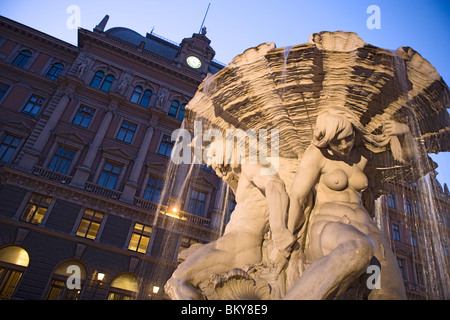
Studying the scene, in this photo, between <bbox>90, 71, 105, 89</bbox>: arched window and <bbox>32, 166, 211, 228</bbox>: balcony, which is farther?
<bbox>90, 71, 105, 89</bbox>: arched window

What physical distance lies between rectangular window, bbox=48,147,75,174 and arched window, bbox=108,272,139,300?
26.0ft

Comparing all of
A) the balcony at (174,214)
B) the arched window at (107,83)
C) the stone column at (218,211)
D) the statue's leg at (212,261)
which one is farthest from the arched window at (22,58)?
the statue's leg at (212,261)

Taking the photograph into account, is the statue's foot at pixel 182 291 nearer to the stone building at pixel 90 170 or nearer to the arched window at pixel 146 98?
the stone building at pixel 90 170

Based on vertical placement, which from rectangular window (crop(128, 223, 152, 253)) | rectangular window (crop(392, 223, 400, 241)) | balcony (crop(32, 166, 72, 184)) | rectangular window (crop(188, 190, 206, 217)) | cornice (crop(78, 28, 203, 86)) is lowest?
rectangular window (crop(128, 223, 152, 253))

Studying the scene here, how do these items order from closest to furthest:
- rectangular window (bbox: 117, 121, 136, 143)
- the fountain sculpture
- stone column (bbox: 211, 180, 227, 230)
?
the fountain sculpture, stone column (bbox: 211, 180, 227, 230), rectangular window (bbox: 117, 121, 136, 143)

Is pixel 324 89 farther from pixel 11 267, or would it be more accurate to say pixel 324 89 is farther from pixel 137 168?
pixel 137 168

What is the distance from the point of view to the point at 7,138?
19.0m

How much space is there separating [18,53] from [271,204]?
27.0 meters

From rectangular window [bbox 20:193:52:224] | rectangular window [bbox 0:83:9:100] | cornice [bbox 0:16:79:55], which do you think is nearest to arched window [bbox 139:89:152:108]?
cornice [bbox 0:16:79:55]

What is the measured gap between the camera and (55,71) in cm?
2267

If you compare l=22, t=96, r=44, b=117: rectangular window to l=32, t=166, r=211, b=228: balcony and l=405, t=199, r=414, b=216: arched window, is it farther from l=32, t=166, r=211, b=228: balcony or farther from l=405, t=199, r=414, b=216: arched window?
l=405, t=199, r=414, b=216: arched window

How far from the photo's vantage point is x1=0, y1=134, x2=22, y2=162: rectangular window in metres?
18.4

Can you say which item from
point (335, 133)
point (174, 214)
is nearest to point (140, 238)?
point (174, 214)
